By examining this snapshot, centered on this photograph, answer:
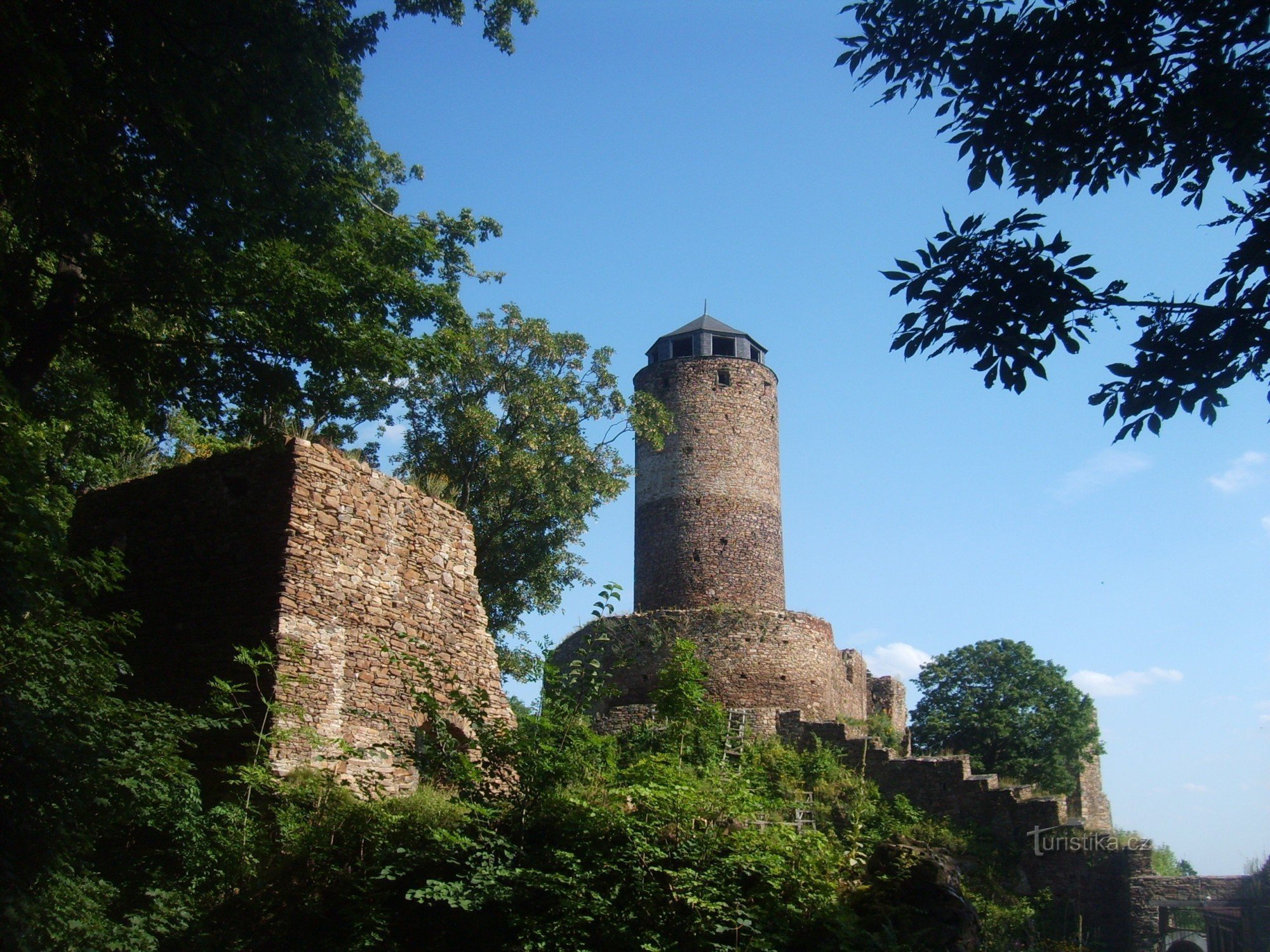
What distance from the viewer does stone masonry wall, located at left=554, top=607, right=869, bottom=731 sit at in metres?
23.0

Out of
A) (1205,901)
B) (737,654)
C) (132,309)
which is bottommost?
(1205,901)

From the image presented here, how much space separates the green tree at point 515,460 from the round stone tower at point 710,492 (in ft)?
16.5

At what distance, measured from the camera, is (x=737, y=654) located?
23.2 meters

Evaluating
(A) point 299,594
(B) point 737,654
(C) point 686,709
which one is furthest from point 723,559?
(A) point 299,594

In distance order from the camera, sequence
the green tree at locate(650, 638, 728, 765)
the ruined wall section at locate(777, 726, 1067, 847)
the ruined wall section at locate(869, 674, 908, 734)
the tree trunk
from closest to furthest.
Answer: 1. the tree trunk
2. the green tree at locate(650, 638, 728, 765)
3. the ruined wall section at locate(777, 726, 1067, 847)
4. the ruined wall section at locate(869, 674, 908, 734)

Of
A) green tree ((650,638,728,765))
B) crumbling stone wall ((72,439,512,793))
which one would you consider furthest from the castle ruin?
crumbling stone wall ((72,439,512,793))

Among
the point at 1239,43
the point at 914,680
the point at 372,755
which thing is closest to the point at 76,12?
the point at 372,755

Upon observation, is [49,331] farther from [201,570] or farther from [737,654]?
[737,654]

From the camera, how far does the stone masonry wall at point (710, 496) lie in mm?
25969

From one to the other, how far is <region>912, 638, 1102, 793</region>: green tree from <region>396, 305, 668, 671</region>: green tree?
11812mm

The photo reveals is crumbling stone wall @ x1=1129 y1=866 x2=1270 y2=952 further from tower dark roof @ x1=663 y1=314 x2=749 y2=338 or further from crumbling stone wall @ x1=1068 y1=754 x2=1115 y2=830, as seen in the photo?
tower dark roof @ x1=663 y1=314 x2=749 y2=338

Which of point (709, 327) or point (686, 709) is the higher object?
point (709, 327)

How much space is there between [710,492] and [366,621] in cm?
1741

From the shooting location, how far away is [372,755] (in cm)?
923
